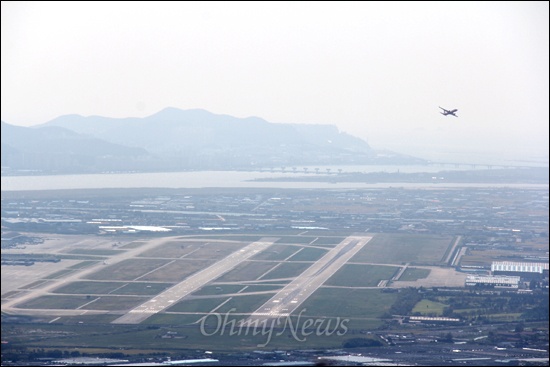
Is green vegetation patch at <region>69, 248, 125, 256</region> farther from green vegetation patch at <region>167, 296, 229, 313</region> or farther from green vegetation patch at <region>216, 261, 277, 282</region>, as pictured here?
green vegetation patch at <region>167, 296, 229, 313</region>

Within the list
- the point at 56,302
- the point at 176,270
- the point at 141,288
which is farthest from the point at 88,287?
the point at 176,270

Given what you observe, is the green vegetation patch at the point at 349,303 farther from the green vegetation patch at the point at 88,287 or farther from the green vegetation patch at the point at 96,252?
the green vegetation patch at the point at 96,252

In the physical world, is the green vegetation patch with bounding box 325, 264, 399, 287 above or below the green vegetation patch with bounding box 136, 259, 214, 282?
below

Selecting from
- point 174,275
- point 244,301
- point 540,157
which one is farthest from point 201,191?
point 540,157

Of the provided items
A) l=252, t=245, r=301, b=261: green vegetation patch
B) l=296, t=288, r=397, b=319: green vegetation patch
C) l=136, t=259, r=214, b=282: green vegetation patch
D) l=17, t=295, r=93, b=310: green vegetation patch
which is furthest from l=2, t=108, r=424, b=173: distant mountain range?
l=296, t=288, r=397, b=319: green vegetation patch

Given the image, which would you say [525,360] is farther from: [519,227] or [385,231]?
[519,227]

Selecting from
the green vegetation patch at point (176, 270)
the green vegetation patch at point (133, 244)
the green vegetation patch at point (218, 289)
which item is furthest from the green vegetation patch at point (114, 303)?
the green vegetation patch at point (133, 244)
